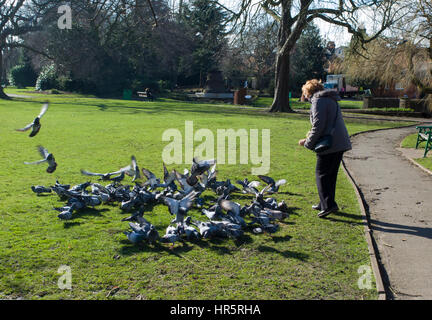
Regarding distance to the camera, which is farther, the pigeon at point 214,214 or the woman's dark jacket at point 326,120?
the woman's dark jacket at point 326,120

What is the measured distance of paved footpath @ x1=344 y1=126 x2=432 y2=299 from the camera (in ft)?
13.6

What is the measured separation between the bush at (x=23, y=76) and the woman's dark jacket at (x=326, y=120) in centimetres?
7320

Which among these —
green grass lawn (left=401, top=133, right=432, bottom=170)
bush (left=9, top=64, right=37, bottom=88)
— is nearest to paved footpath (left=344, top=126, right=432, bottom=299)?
green grass lawn (left=401, top=133, right=432, bottom=170)

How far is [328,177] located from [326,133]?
68 centimetres

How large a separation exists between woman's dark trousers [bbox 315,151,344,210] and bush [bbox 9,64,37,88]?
73.3 metres

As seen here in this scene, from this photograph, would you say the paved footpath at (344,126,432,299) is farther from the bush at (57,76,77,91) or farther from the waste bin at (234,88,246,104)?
the bush at (57,76,77,91)

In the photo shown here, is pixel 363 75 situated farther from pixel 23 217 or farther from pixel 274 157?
pixel 23 217

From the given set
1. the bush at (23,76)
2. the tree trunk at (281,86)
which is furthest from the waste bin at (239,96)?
the bush at (23,76)

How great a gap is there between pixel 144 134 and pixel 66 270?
11.8 metres

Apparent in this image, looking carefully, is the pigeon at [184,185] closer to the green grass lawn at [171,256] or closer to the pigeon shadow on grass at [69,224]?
the green grass lawn at [171,256]

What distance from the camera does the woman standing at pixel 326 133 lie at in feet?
19.4

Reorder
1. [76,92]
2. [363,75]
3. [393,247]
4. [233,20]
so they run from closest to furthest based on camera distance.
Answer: [393,247], [233,20], [363,75], [76,92]
